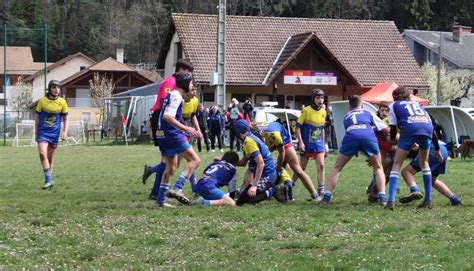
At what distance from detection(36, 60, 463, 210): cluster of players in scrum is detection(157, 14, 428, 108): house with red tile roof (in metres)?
33.3

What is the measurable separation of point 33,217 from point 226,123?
23993 millimetres

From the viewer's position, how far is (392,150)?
44.9 ft

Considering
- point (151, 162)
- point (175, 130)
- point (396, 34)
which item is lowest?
point (151, 162)

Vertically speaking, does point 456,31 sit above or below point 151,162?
above

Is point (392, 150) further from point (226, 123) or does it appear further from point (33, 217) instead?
point (226, 123)

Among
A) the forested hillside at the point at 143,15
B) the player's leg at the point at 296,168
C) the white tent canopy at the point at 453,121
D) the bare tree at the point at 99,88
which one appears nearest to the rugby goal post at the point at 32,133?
the white tent canopy at the point at 453,121

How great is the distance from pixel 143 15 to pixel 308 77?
55.9 meters

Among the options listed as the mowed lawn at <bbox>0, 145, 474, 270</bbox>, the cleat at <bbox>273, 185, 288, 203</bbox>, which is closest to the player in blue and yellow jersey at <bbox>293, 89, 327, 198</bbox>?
the mowed lawn at <bbox>0, 145, 474, 270</bbox>

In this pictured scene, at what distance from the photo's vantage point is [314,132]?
14.1 metres

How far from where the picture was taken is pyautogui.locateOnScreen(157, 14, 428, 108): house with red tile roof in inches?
1873

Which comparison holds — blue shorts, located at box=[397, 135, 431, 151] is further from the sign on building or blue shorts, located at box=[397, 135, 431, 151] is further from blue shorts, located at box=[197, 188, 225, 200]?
the sign on building

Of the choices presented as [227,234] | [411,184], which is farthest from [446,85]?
[227,234]

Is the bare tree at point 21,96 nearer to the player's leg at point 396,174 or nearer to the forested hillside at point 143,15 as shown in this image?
the forested hillside at point 143,15

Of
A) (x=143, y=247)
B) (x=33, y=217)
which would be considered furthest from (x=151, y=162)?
(x=143, y=247)
